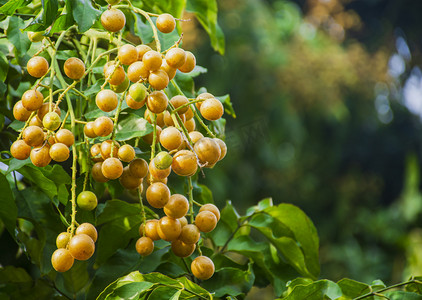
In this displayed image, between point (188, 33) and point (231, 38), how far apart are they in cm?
93

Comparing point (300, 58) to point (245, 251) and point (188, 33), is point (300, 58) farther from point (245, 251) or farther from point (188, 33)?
point (245, 251)

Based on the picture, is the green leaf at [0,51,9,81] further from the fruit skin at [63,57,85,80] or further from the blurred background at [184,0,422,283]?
the blurred background at [184,0,422,283]

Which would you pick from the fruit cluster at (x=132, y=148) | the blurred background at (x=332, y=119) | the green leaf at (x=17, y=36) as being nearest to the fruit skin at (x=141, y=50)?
the fruit cluster at (x=132, y=148)

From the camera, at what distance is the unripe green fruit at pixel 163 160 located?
0.29 m

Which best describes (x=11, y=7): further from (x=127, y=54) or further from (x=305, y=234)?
(x=305, y=234)

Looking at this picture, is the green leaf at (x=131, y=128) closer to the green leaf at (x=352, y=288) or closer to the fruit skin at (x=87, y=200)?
the fruit skin at (x=87, y=200)

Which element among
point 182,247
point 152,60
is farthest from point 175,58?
point 182,247

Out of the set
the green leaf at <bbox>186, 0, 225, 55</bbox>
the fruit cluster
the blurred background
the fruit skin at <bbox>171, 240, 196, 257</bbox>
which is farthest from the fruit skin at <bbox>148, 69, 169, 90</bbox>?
the blurred background

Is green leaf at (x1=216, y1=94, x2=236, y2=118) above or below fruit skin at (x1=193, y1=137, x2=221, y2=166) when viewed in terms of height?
below

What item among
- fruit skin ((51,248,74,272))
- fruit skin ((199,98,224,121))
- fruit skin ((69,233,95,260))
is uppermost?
fruit skin ((199,98,224,121))

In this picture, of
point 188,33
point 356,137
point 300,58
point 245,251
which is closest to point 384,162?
point 356,137

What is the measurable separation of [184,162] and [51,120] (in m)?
0.08

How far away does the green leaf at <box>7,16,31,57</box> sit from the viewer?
Answer: 359 millimetres

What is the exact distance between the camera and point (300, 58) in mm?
3275
